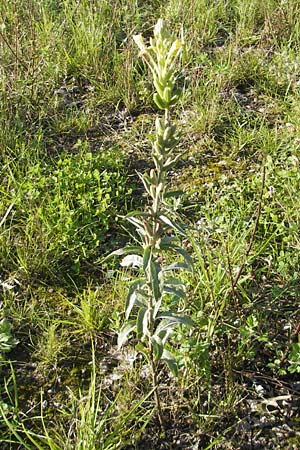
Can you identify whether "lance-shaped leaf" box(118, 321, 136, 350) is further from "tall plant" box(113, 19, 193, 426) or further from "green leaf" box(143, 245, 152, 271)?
"green leaf" box(143, 245, 152, 271)

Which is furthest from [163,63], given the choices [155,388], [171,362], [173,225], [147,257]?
[155,388]

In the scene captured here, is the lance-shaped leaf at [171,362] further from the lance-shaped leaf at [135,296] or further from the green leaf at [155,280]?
the green leaf at [155,280]


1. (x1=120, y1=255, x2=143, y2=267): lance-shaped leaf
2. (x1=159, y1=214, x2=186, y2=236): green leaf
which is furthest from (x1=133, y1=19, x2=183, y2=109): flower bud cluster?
(x1=120, y1=255, x2=143, y2=267): lance-shaped leaf

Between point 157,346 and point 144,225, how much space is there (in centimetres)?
48

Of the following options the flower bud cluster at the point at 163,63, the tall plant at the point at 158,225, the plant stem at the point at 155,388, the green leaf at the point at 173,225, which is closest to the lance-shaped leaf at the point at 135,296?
the tall plant at the point at 158,225

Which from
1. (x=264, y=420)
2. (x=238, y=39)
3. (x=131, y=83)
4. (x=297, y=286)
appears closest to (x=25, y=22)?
(x=131, y=83)

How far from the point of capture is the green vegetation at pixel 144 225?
2305mm

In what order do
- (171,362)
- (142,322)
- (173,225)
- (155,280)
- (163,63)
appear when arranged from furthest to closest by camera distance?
(171,362) → (142,322) → (155,280) → (173,225) → (163,63)

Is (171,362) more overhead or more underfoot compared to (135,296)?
more underfoot

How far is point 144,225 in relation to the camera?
1.86 meters

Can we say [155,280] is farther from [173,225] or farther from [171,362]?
[171,362]

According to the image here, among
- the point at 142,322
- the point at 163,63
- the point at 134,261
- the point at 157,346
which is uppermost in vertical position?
the point at 163,63

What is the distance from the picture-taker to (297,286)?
2.68m

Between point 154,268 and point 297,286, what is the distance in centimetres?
107
